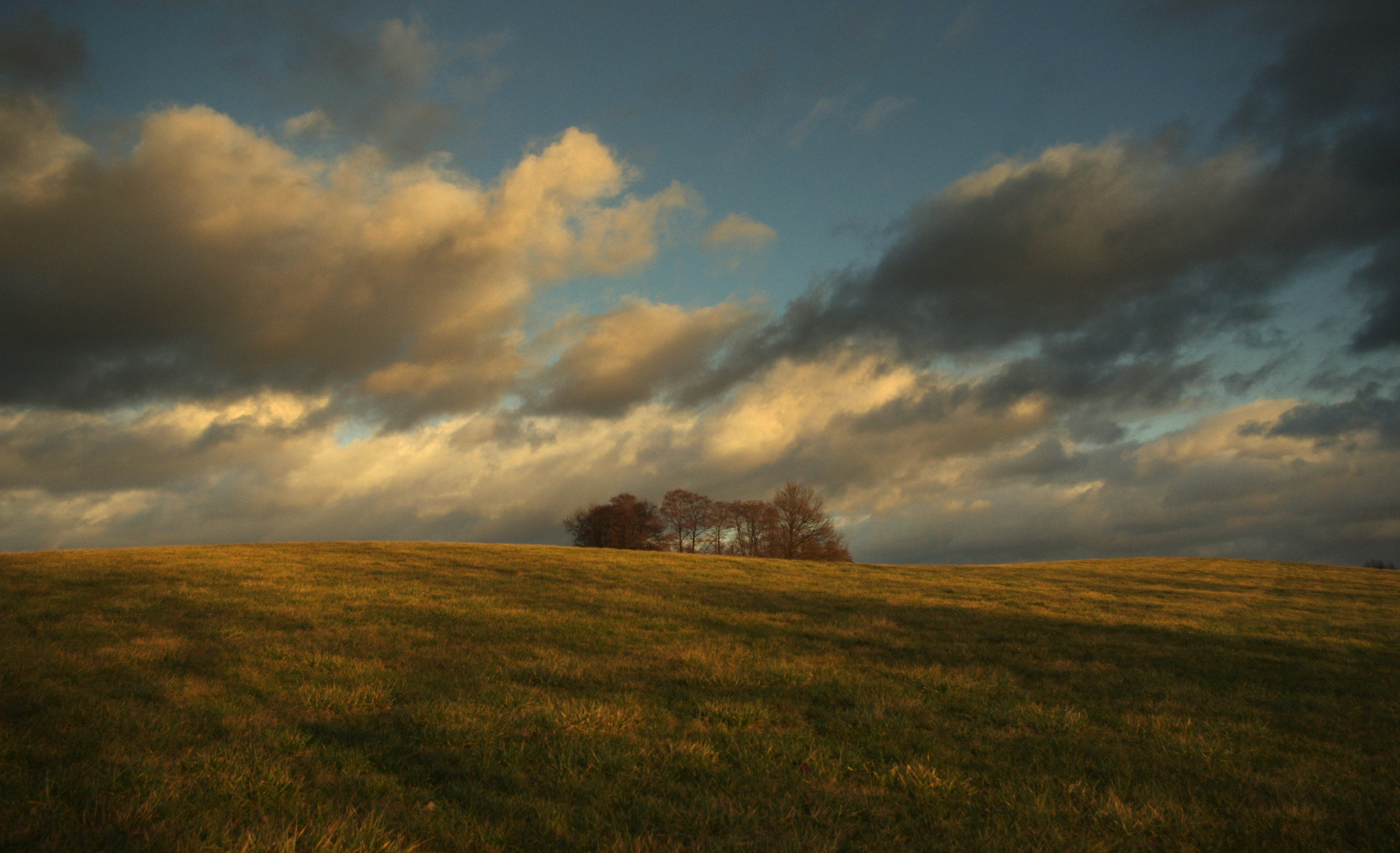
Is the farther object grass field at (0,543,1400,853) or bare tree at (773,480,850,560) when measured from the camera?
bare tree at (773,480,850,560)

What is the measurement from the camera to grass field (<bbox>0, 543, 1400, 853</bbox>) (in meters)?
6.54

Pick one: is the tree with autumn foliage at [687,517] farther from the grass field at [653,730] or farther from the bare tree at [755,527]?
the grass field at [653,730]

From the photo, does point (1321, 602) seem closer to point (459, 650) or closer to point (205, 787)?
point (459, 650)

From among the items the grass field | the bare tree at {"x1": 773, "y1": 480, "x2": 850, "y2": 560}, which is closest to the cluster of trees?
the bare tree at {"x1": 773, "y1": 480, "x2": 850, "y2": 560}

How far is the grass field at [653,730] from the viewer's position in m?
6.54

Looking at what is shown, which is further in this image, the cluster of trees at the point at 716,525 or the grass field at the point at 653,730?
the cluster of trees at the point at 716,525

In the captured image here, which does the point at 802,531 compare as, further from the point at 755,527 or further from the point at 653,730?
the point at 653,730

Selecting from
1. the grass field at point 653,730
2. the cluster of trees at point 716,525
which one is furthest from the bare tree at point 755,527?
the grass field at point 653,730

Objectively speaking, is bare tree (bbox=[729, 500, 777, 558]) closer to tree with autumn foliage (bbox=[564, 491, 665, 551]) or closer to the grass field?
tree with autumn foliage (bbox=[564, 491, 665, 551])

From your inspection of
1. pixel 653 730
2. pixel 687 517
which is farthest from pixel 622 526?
pixel 653 730

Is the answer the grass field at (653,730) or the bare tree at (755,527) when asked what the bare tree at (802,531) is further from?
the grass field at (653,730)

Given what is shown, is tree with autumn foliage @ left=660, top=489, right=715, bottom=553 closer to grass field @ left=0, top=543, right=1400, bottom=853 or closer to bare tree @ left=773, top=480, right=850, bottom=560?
bare tree @ left=773, top=480, right=850, bottom=560

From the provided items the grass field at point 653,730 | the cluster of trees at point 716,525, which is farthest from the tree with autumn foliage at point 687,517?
the grass field at point 653,730

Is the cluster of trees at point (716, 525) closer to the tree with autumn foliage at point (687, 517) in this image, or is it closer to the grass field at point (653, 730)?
the tree with autumn foliage at point (687, 517)
